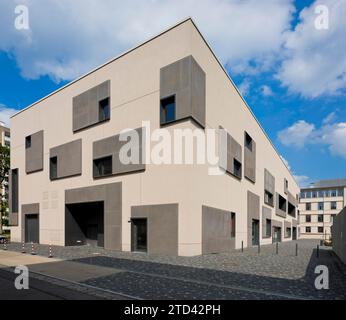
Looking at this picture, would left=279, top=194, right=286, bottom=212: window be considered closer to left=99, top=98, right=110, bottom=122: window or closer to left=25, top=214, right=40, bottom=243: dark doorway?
left=99, top=98, right=110, bottom=122: window

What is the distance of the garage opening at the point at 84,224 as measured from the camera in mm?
24375

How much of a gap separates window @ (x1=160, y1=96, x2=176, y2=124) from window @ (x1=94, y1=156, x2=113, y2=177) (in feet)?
19.1

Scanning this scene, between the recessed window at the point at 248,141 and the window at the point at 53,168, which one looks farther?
the recessed window at the point at 248,141

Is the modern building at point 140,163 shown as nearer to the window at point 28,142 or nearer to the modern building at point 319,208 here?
the window at point 28,142

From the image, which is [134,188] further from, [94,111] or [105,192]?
[94,111]

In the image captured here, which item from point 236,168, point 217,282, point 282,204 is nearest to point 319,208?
point 282,204

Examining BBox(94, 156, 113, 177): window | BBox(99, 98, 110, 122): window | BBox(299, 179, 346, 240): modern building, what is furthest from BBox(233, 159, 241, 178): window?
BBox(299, 179, 346, 240): modern building

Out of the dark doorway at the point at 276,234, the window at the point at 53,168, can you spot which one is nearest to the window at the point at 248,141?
the dark doorway at the point at 276,234

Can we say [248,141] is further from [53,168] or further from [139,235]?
[53,168]

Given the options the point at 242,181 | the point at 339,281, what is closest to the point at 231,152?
the point at 242,181

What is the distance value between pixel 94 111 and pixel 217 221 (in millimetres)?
12937

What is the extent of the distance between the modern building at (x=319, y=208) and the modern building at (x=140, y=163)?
58235 millimetres

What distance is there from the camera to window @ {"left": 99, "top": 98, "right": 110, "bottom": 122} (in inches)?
899
